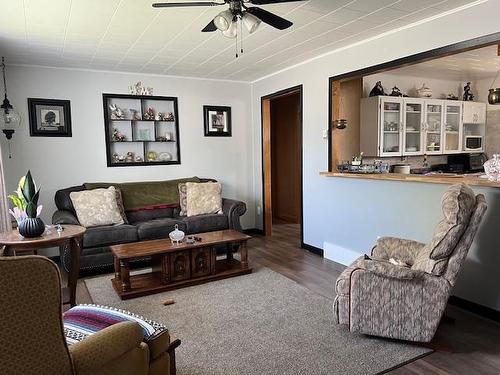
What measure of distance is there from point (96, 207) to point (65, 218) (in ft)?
1.19

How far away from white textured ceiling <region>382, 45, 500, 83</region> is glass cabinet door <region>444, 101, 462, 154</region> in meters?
0.49

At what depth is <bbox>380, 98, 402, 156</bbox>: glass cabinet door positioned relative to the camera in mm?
4914

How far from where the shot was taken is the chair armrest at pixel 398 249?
2.82 m

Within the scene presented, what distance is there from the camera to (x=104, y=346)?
1.42 metres

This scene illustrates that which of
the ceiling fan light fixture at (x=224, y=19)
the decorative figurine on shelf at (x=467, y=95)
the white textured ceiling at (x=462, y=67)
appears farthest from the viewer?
the decorative figurine on shelf at (x=467, y=95)

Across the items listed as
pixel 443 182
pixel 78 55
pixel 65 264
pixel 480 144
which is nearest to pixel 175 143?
pixel 78 55

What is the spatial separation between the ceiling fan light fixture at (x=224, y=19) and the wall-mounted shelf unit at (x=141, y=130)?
301 centimetres

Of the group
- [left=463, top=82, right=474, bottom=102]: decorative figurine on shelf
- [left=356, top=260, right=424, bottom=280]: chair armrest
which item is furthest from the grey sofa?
[left=463, top=82, right=474, bottom=102]: decorative figurine on shelf

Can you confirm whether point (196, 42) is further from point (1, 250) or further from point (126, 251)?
point (1, 250)

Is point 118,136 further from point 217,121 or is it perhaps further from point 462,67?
point 462,67

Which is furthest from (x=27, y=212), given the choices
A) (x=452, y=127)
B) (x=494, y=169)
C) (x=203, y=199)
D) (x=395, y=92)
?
(x=452, y=127)

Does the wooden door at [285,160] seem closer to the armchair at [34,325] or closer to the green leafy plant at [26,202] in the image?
the green leafy plant at [26,202]

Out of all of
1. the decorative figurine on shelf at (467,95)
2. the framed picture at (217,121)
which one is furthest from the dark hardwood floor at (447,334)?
the decorative figurine on shelf at (467,95)

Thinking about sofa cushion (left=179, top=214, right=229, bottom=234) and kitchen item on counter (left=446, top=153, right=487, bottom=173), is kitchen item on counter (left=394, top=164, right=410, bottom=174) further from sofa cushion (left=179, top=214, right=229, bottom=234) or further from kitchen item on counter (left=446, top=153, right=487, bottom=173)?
sofa cushion (left=179, top=214, right=229, bottom=234)
